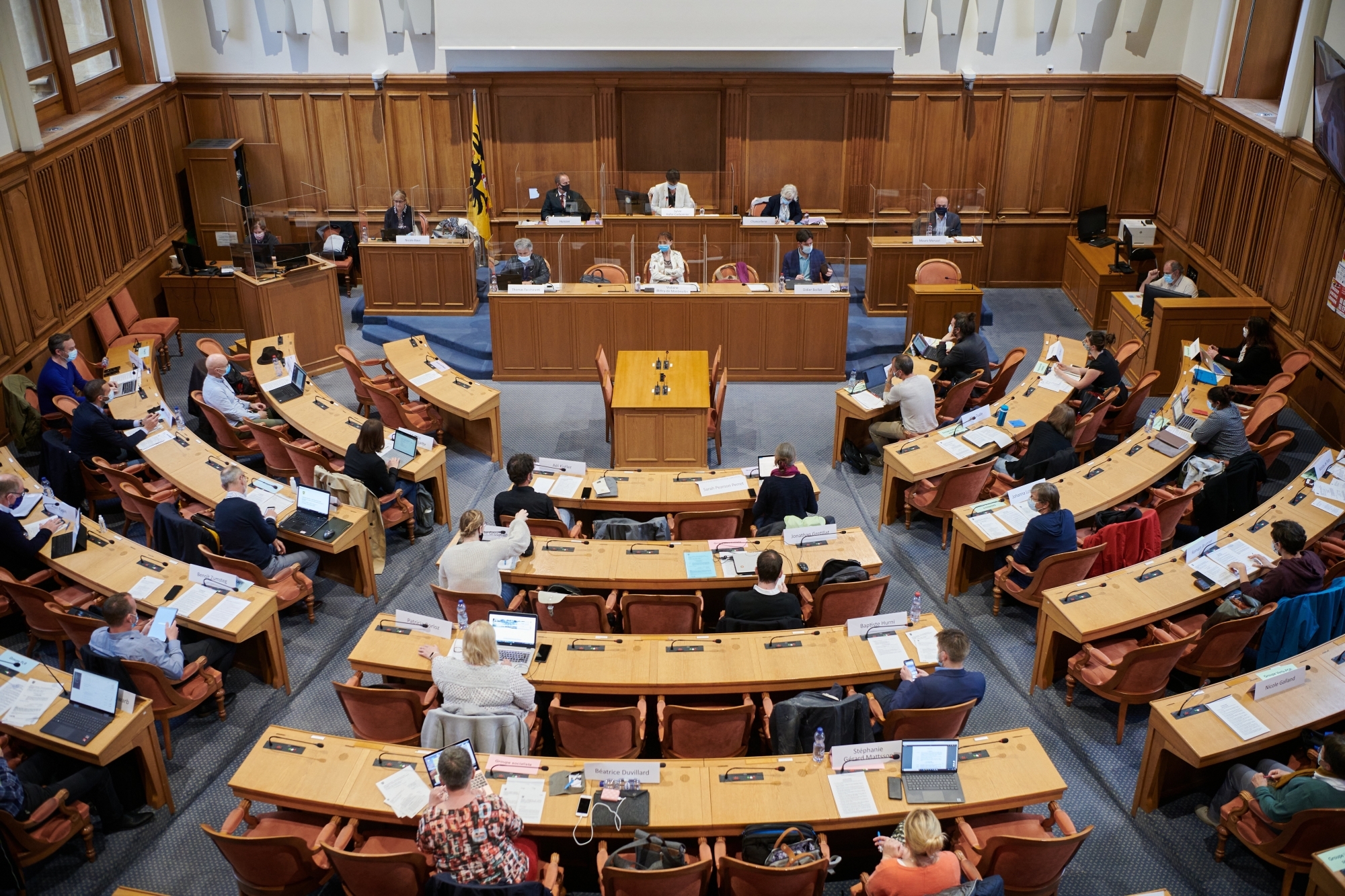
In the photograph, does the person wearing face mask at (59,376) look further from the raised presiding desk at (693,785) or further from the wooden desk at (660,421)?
the raised presiding desk at (693,785)

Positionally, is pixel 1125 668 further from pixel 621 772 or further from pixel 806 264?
pixel 806 264

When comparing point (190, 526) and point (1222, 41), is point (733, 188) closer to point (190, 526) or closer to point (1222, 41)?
point (1222, 41)

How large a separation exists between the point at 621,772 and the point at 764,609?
5.78ft

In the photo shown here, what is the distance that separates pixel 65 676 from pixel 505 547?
293 centimetres

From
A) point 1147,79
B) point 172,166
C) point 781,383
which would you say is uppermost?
point 1147,79

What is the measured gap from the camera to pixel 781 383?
13.8m

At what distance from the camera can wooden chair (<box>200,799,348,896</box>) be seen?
18.2 feet

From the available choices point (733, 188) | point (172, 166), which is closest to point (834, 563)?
point (733, 188)

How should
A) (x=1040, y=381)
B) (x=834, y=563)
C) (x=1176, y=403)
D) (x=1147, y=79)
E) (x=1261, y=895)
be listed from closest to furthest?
(x=1261, y=895)
(x=834, y=563)
(x=1176, y=403)
(x=1040, y=381)
(x=1147, y=79)

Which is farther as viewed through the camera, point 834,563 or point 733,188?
point 733,188

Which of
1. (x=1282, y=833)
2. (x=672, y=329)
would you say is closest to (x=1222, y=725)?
(x=1282, y=833)

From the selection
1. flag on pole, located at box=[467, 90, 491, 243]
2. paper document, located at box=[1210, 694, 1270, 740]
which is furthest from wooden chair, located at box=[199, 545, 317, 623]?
flag on pole, located at box=[467, 90, 491, 243]

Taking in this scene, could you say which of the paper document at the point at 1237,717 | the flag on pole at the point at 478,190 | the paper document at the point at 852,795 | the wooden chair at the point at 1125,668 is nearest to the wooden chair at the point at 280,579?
the paper document at the point at 852,795

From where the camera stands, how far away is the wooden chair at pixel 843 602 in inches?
298
